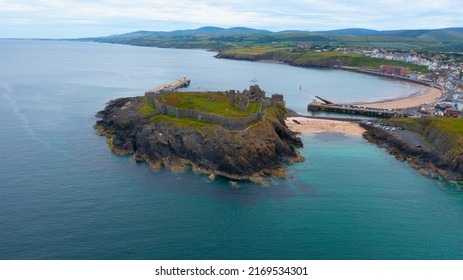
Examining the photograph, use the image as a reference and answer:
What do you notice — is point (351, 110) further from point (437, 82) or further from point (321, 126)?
point (437, 82)

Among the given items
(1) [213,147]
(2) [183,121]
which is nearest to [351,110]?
(2) [183,121]

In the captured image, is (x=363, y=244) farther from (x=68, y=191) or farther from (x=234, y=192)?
(x=68, y=191)

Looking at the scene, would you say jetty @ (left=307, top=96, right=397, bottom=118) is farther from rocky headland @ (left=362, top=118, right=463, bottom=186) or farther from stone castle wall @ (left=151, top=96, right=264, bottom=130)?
stone castle wall @ (left=151, top=96, right=264, bottom=130)

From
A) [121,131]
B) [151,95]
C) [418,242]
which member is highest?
[151,95]

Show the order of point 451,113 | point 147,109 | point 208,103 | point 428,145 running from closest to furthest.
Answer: point 428,145, point 208,103, point 147,109, point 451,113

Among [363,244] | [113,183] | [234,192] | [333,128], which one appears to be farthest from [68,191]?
[333,128]

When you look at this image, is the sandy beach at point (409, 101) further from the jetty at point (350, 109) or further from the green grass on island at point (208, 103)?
the green grass on island at point (208, 103)
